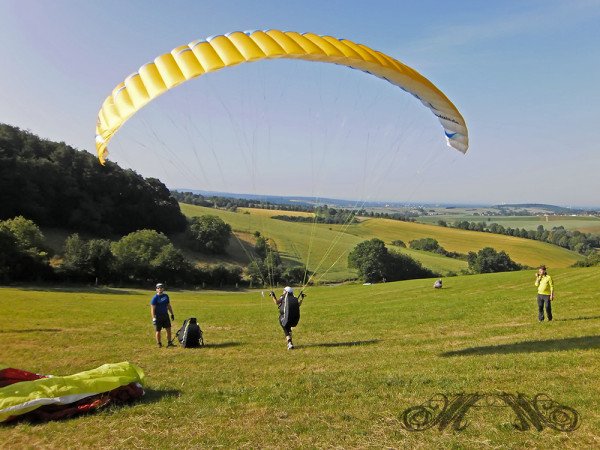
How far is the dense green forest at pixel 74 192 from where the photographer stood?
4969 centimetres

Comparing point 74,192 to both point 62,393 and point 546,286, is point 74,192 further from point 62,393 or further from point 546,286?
point 546,286

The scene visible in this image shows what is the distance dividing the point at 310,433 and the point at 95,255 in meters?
40.7

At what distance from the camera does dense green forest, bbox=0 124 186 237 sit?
49.7 meters

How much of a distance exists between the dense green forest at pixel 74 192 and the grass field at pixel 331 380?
46532 mm

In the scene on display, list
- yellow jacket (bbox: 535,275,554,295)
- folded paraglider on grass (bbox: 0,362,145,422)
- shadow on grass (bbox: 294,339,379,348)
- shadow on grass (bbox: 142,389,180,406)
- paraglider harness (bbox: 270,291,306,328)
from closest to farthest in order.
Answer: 1. folded paraglider on grass (bbox: 0,362,145,422)
2. shadow on grass (bbox: 142,389,180,406)
3. paraglider harness (bbox: 270,291,306,328)
4. shadow on grass (bbox: 294,339,379,348)
5. yellow jacket (bbox: 535,275,554,295)

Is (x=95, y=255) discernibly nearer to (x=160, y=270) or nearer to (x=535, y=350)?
(x=160, y=270)

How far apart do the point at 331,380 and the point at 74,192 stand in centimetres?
5851

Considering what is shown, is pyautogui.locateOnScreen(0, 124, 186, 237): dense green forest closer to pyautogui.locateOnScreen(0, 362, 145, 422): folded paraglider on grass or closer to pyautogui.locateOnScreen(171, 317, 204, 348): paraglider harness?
pyautogui.locateOnScreen(171, 317, 204, 348): paraglider harness

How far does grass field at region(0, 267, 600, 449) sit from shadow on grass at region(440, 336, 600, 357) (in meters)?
0.03

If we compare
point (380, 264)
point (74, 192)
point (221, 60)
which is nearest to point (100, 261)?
point (74, 192)

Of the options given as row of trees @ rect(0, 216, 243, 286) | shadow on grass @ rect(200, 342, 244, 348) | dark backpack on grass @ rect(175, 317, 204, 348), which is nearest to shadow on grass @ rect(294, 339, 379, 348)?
shadow on grass @ rect(200, 342, 244, 348)

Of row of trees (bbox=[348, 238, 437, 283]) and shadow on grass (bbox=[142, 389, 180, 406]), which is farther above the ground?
shadow on grass (bbox=[142, 389, 180, 406])

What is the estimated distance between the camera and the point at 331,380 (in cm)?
609

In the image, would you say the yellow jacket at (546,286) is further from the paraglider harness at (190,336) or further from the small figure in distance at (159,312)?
the small figure in distance at (159,312)
